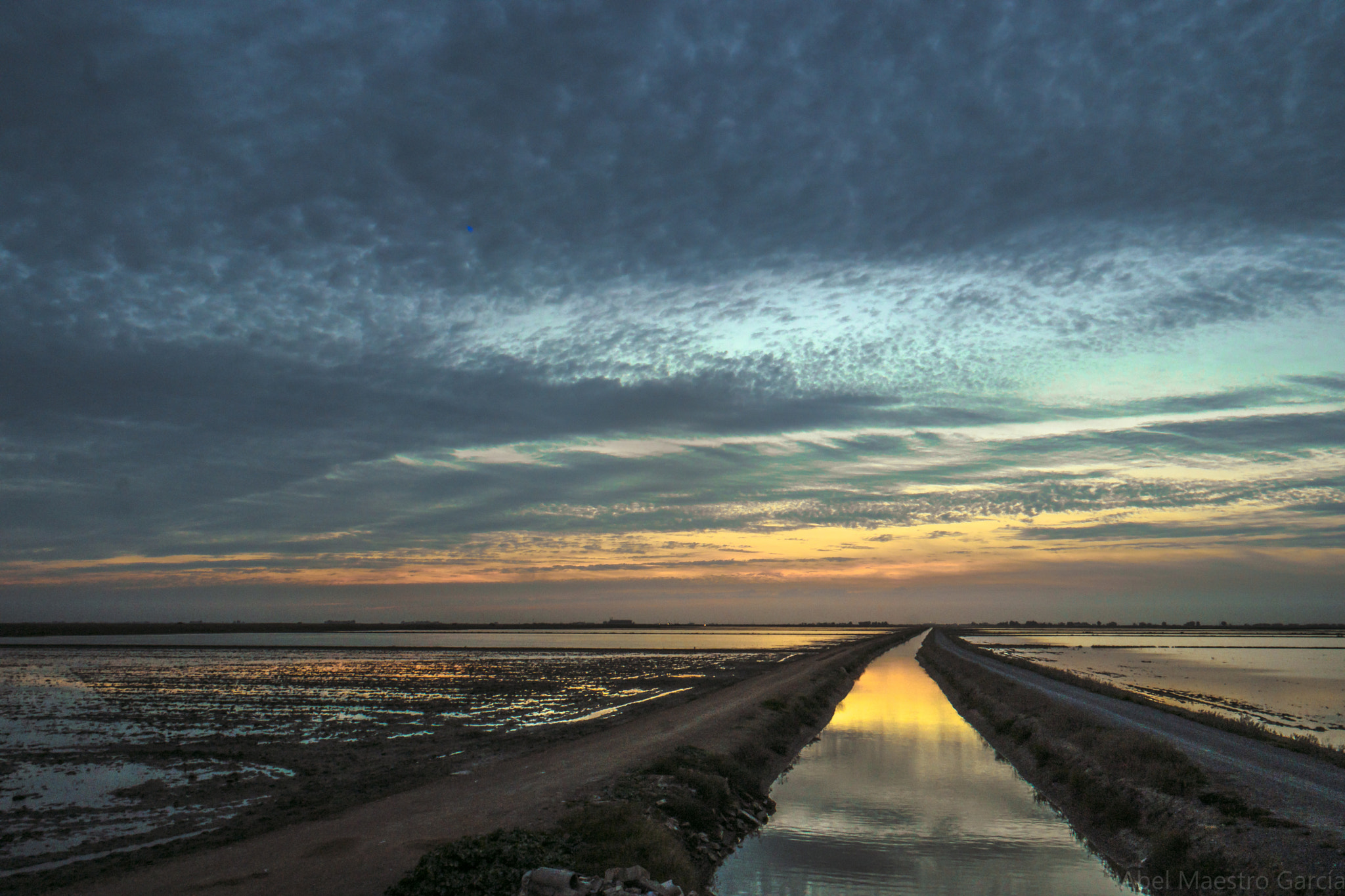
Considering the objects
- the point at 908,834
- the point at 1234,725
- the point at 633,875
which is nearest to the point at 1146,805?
the point at 908,834

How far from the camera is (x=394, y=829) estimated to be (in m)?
15.6

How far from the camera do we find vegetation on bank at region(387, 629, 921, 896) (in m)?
11.5

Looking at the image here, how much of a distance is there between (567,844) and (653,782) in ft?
19.1

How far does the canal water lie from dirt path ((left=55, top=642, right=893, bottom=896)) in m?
4.36

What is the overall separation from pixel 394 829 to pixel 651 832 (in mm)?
5828

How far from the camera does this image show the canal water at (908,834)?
Result: 14812mm

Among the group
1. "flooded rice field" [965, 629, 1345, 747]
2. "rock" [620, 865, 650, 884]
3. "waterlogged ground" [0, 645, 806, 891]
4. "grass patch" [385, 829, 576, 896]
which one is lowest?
"flooded rice field" [965, 629, 1345, 747]

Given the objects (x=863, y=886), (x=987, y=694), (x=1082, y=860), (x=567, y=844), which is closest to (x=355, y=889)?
(x=567, y=844)

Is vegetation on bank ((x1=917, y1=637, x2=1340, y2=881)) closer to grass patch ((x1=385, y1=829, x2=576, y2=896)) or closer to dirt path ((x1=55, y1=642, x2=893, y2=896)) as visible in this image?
dirt path ((x1=55, y1=642, x2=893, y2=896))

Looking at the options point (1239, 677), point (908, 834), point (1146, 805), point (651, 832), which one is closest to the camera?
point (651, 832)

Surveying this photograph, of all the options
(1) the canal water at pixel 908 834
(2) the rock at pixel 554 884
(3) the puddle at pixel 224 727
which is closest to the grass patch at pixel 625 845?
(2) the rock at pixel 554 884

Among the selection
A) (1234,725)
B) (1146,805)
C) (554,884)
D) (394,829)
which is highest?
(554,884)

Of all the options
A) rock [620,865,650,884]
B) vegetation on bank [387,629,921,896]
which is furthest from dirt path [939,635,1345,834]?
rock [620,865,650,884]

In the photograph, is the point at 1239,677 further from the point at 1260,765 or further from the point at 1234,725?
the point at 1260,765
